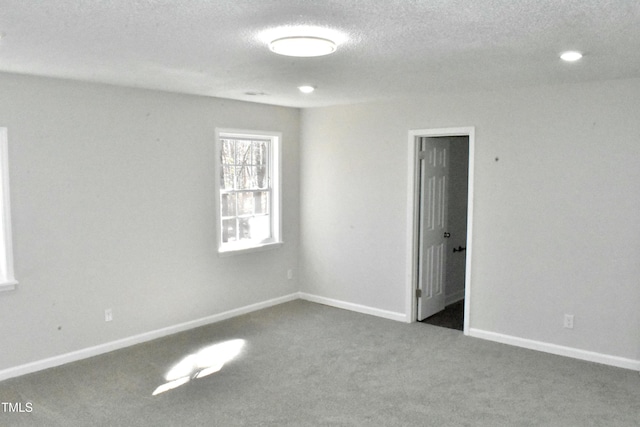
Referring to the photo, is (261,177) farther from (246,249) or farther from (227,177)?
(246,249)

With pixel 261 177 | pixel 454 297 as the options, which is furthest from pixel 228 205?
pixel 454 297

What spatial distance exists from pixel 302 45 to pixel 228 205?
3.12 metres

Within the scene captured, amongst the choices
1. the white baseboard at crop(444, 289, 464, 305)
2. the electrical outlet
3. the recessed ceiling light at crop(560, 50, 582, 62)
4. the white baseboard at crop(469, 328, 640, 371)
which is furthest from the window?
the recessed ceiling light at crop(560, 50, 582, 62)

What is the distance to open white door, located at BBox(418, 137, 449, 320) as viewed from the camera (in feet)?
18.0

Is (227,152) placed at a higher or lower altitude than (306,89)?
lower

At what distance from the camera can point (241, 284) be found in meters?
5.79

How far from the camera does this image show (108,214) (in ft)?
14.9

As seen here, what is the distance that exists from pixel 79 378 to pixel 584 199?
14.0 feet

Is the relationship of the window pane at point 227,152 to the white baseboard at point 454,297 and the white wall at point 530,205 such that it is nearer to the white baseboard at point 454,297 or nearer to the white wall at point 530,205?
the white wall at point 530,205

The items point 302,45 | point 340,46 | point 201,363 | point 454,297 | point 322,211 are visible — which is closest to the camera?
point 302,45

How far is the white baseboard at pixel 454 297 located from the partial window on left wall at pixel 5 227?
442cm

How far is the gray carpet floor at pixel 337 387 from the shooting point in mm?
3412

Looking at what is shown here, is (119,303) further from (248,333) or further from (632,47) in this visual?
(632,47)

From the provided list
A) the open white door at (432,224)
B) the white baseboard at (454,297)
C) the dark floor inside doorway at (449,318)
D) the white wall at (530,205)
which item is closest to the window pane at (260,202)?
the white wall at (530,205)
